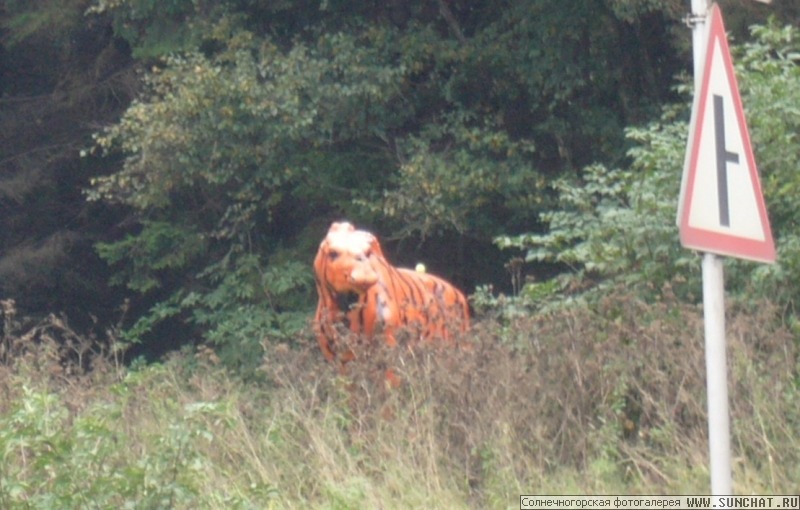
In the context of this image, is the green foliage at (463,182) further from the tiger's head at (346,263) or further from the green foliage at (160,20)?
the tiger's head at (346,263)

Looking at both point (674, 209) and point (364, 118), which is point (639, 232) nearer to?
point (674, 209)

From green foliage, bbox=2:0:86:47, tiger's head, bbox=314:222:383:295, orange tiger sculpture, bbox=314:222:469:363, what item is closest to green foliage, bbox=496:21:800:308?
orange tiger sculpture, bbox=314:222:469:363

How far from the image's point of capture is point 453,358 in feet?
24.0

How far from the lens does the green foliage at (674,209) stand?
26.0ft

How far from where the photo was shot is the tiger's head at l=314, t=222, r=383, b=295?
9117 millimetres

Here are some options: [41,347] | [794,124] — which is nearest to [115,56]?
[41,347]

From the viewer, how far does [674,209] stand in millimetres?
8336

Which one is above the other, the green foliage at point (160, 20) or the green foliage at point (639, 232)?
the green foliage at point (160, 20)

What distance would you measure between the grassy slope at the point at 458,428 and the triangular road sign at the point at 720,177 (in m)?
1.92

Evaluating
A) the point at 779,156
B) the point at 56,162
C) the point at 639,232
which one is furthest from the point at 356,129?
the point at 779,156

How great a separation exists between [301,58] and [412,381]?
699cm

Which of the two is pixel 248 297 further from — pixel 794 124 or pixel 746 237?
pixel 746 237

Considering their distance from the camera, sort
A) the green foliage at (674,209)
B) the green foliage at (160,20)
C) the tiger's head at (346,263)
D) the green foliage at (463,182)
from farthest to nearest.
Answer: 1. the green foliage at (160,20)
2. the green foliage at (463,182)
3. the tiger's head at (346,263)
4. the green foliage at (674,209)

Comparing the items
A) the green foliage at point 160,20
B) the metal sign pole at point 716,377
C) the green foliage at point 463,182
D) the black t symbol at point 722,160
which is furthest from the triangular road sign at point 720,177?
the green foliage at point 160,20
